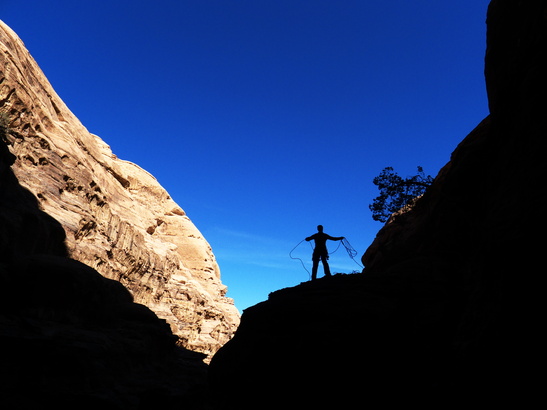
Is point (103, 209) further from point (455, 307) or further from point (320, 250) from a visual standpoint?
point (455, 307)

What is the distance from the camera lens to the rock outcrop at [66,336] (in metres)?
11.6

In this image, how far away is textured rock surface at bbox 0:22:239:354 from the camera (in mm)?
26594

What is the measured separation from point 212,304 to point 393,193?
112ft

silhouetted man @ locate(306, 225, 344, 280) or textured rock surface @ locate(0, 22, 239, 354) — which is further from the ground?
textured rock surface @ locate(0, 22, 239, 354)

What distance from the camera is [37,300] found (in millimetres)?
15469

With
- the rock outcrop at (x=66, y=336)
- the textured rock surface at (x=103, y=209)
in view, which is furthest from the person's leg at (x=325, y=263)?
the textured rock surface at (x=103, y=209)

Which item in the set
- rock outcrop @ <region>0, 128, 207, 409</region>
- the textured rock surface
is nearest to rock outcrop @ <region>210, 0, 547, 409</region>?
rock outcrop @ <region>0, 128, 207, 409</region>

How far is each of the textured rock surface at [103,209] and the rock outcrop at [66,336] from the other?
395 cm

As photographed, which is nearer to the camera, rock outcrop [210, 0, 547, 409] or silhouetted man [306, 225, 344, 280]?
rock outcrop [210, 0, 547, 409]

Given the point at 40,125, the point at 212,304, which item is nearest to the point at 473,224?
the point at 40,125

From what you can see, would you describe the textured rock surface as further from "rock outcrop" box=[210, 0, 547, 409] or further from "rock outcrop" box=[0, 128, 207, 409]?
"rock outcrop" box=[210, 0, 547, 409]

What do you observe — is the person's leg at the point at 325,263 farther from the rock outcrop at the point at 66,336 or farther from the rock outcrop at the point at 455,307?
the rock outcrop at the point at 66,336

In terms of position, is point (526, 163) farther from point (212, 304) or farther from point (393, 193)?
point (212, 304)

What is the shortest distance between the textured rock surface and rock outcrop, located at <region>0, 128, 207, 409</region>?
395cm
